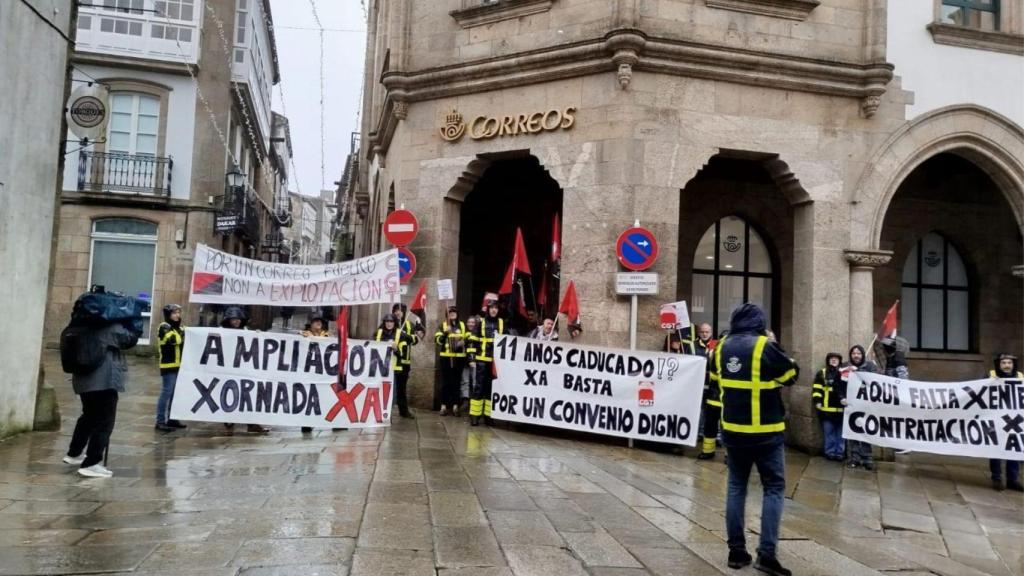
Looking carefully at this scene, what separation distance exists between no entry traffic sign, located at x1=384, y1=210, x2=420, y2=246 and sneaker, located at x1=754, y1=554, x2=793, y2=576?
27.5 ft

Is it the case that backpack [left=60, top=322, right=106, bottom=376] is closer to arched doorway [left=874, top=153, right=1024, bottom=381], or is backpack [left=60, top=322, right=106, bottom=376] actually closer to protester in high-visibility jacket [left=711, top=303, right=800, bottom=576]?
protester in high-visibility jacket [left=711, top=303, right=800, bottom=576]

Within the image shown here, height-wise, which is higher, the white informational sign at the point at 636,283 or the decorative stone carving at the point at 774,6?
the decorative stone carving at the point at 774,6

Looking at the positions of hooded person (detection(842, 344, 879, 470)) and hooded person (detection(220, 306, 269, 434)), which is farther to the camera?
hooded person (detection(842, 344, 879, 470))

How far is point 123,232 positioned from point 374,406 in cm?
1571

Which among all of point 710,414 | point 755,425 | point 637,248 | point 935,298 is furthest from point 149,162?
point 755,425

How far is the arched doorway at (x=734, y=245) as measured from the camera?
14688mm

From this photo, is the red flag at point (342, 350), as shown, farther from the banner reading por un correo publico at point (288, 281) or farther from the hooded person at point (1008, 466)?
the hooded person at point (1008, 466)

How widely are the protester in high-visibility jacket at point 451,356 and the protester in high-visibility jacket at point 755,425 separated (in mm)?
6654

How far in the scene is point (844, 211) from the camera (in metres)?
11.7

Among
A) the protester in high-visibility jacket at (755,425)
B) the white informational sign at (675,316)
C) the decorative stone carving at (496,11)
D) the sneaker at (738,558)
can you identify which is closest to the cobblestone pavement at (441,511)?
the sneaker at (738,558)

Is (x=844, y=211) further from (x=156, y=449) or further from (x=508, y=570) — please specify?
(x=156, y=449)

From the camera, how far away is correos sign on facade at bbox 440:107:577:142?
11.6 metres

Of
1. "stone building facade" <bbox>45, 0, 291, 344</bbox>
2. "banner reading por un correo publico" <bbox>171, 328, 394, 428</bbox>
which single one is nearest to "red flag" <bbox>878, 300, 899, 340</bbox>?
"banner reading por un correo publico" <bbox>171, 328, 394, 428</bbox>

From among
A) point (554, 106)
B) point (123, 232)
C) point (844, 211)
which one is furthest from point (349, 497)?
point (123, 232)
